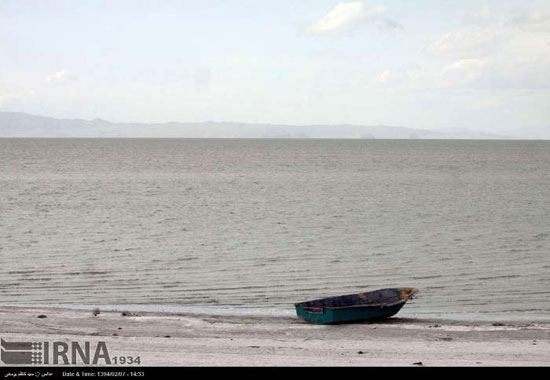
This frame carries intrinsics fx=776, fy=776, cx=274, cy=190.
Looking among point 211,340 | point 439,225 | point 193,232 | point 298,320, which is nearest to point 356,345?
point 211,340

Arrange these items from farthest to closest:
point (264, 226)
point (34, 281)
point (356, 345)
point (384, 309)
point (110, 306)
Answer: point (264, 226) < point (34, 281) < point (110, 306) < point (384, 309) < point (356, 345)

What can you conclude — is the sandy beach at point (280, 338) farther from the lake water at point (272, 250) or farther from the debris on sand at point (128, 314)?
the lake water at point (272, 250)

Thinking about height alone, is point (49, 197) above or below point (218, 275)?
above

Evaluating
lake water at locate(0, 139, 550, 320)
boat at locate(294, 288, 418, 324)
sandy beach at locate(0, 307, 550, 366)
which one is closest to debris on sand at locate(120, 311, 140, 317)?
sandy beach at locate(0, 307, 550, 366)

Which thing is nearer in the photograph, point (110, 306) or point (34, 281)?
point (110, 306)

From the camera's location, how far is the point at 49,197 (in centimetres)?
5444

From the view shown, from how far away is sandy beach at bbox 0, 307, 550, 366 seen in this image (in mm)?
11195

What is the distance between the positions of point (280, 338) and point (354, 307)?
2.49 meters

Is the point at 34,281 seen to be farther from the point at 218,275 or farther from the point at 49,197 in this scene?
the point at 49,197

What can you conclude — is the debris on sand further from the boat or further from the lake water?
the boat

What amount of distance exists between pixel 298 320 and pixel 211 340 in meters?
3.47

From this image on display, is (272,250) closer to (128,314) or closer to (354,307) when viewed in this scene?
(128,314)

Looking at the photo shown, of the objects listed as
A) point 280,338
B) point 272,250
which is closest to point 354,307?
point 280,338

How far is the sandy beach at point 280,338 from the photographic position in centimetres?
1120
